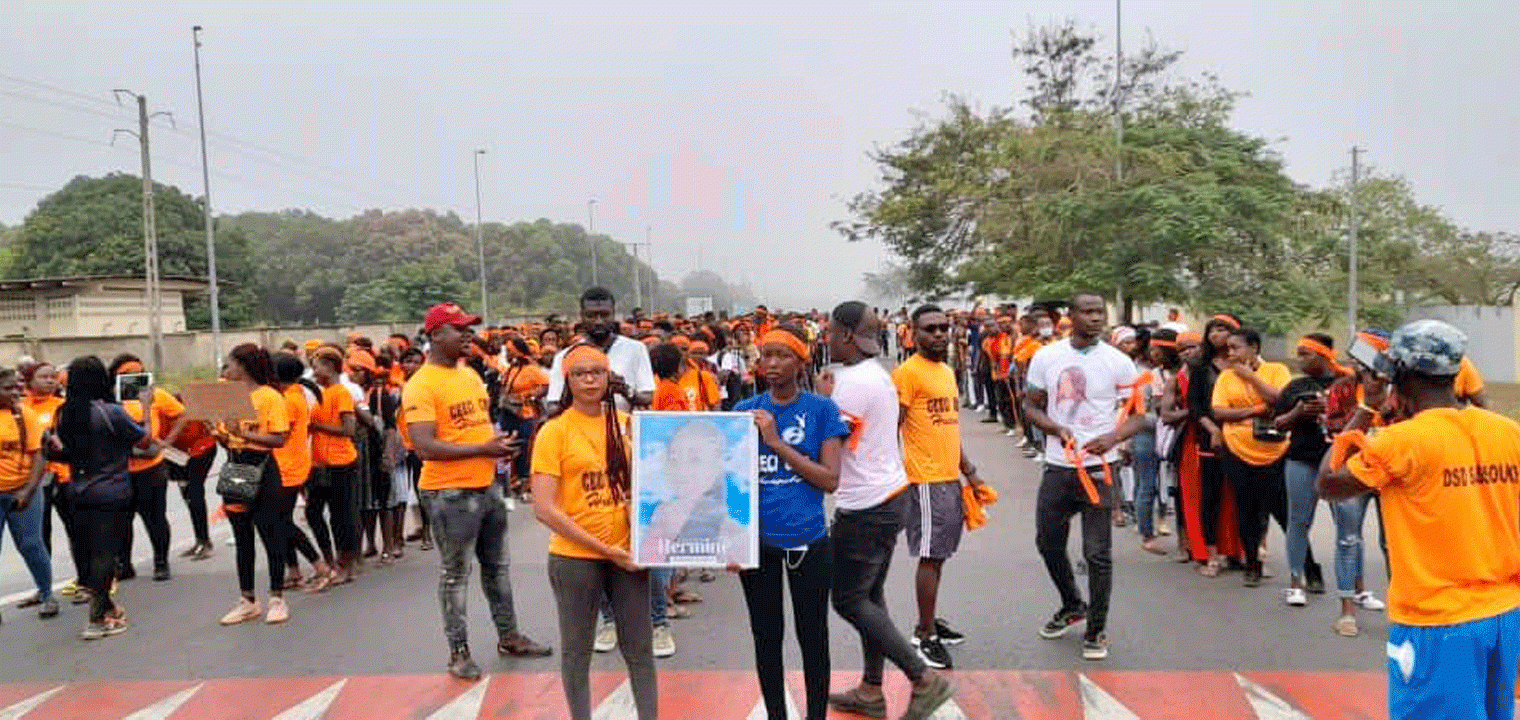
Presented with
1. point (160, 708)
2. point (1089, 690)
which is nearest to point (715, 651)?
point (1089, 690)

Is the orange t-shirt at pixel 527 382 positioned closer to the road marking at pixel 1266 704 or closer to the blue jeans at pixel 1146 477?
the blue jeans at pixel 1146 477

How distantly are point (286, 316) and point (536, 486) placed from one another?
3264 inches

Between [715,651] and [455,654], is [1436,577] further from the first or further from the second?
[455,654]

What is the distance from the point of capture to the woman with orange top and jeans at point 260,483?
662 centimetres

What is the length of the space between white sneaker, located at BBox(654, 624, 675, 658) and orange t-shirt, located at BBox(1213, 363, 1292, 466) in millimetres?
3941

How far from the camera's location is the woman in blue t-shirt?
425 cm

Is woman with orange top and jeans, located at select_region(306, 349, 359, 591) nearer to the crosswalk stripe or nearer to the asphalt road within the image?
the asphalt road

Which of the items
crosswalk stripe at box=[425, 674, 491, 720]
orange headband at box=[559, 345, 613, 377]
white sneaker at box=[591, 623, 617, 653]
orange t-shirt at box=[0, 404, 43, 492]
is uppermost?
orange headband at box=[559, 345, 613, 377]

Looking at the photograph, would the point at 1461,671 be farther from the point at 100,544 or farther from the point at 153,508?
the point at 153,508

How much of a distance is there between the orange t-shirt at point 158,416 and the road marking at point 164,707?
2878 mm

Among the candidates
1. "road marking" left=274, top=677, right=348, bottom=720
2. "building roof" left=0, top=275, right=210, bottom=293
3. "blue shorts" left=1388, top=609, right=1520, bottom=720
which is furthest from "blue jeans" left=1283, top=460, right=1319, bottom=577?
"building roof" left=0, top=275, right=210, bottom=293

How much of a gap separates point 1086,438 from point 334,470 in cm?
536

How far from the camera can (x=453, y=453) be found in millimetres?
5461

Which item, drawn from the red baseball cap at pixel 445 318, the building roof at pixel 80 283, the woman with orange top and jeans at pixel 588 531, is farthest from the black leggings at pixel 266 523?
the building roof at pixel 80 283
